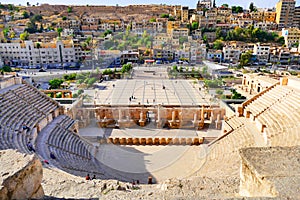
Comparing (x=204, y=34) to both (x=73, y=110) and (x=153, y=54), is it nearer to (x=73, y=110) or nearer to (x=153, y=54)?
(x=153, y=54)

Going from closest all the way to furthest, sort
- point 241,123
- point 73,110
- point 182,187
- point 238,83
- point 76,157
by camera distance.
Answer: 1. point 182,187
2. point 76,157
3. point 241,123
4. point 73,110
5. point 238,83

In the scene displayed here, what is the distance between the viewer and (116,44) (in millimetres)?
44406

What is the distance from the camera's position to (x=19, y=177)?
4.48 meters

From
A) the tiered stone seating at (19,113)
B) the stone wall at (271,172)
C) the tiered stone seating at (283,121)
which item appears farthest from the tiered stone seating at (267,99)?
the tiered stone seating at (19,113)

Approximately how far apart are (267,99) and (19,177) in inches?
557

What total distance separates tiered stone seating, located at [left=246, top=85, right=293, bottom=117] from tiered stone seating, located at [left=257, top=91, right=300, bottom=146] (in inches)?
15.4

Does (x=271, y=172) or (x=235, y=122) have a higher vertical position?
(x=271, y=172)

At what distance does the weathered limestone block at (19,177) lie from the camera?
4.27m

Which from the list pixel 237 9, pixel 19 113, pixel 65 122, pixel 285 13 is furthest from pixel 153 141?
pixel 237 9

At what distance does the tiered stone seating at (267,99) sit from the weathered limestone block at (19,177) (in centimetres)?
1228

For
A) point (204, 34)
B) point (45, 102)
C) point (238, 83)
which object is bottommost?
point (238, 83)

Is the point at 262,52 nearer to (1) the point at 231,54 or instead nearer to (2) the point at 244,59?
(1) the point at 231,54

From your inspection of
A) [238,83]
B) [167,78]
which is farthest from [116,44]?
[238,83]

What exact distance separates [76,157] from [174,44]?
3670 cm
